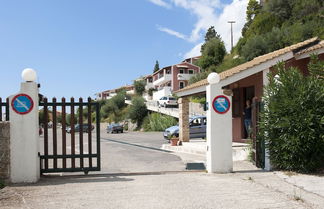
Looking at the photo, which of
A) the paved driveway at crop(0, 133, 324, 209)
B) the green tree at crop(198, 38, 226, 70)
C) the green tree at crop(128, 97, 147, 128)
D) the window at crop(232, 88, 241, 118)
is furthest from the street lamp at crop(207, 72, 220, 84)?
the green tree at crop(198, 38, 226, 70)

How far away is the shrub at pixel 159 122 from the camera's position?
42.3 m

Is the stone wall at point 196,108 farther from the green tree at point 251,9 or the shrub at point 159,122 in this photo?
the green tree at point 251,9


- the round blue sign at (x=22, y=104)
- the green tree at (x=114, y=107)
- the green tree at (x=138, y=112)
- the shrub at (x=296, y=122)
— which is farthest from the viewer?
the green tree at (x=114, y=107)

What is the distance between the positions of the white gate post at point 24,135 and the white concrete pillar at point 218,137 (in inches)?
157

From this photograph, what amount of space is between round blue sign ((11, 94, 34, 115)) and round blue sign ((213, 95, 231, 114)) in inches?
165

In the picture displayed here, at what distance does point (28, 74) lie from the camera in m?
7.54

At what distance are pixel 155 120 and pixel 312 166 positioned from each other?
37644 mm

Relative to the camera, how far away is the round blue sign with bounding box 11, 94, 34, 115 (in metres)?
7.44

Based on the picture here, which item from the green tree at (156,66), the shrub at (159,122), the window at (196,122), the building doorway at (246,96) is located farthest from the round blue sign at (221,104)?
the green tree at (156,66)

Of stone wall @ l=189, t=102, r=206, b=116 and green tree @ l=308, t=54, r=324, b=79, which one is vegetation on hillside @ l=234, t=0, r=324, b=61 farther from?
green tree @ l=308, t=54, r=324, b=79

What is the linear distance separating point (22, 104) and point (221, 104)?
4524mm

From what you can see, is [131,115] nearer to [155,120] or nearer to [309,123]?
[155,120]

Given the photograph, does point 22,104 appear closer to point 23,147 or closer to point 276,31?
point 23,147

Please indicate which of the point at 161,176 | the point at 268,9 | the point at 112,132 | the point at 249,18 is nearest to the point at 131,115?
the point at 112,132
